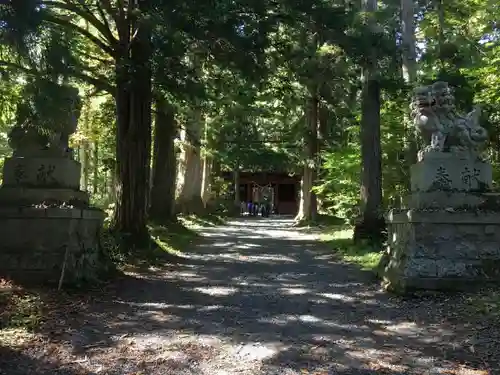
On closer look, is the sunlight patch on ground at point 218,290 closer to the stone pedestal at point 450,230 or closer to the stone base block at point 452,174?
the stone pedestal at point 450,230

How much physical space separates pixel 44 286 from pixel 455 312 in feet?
17.6

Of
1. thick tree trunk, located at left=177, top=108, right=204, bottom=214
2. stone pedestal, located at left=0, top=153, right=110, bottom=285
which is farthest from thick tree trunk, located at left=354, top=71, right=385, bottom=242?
thick tree trunk, located at left=177, top=108, right=204, bottom=214

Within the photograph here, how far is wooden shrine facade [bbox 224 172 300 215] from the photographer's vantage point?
48375mm

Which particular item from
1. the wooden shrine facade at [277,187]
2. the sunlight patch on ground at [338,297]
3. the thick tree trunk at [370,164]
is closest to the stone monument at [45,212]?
the sunlight patch on ground at [338,297]

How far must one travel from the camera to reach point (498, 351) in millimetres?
5180

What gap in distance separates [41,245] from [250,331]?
3651 millimetres

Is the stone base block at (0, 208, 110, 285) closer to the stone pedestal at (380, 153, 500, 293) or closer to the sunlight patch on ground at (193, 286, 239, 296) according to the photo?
the sunlight patch on ground at (193, 286, 239, 296)

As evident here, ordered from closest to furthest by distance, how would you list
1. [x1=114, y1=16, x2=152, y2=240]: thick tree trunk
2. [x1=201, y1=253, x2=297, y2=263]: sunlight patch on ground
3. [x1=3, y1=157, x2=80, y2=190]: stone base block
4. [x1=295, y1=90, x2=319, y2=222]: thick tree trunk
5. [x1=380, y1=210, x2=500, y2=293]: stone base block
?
[x1=380, y1=210, x2=500, y2=293]: stone base block < [x1=3, y1=157, x2=80, y2=190]: stone base block < [x1=114, y1=16, x2=152, y2=240]: thick tree trunk < [x1=201, y1=253, x2=297, y2=263]: sunlight patch on ground < [x1=295, y1=90, x2=319, y2=222]: thick tree trunk

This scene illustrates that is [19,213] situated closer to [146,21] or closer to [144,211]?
[146,21]

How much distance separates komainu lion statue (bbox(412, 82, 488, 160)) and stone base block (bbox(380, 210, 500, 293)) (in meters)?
1.03

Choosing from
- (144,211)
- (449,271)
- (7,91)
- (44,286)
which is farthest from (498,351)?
(144,211)

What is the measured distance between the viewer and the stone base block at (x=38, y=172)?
8.37 m

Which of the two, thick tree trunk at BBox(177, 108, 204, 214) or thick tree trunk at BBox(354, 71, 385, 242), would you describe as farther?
thick tree trunk at BBox(177, 108, 204, 214)

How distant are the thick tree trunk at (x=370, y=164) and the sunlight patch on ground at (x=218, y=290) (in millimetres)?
6142
